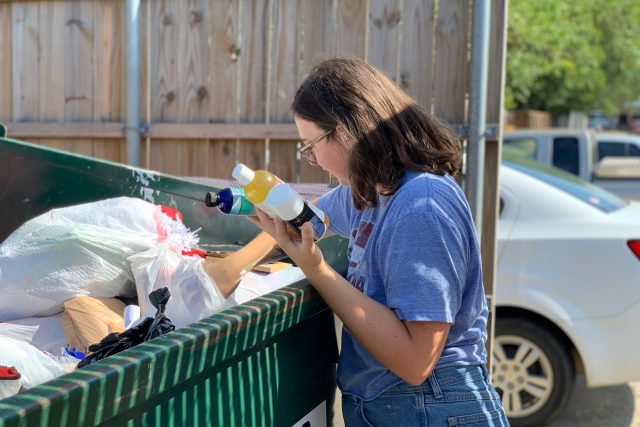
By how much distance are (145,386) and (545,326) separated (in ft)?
11.1

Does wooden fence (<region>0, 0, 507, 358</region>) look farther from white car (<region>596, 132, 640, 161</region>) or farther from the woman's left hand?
white car (<region>596, 132, 640, 161</region>)

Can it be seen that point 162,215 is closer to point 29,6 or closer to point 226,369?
point 226,369

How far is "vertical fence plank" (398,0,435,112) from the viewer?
4023mm

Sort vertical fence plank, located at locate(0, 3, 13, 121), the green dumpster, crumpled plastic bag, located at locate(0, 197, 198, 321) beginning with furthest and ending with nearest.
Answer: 1. vertical fence plank, located at locate(0, 3, 13, 121)
2. crumpled plastic bag, located at locate(0, 197, 198, 321)
3. the green dumpster

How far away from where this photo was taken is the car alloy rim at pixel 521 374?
14.4ft

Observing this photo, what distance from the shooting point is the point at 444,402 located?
1.77 meters

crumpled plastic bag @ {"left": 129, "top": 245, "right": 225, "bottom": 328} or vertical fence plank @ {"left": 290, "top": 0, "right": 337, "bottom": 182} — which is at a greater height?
vertical fence plank @ {"left": 290, "top": 0, "right": 337, "bottom": 182}

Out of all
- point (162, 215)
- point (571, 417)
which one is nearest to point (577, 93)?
point (571, 417)

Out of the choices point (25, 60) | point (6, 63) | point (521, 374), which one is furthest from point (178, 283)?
point (6, 63)

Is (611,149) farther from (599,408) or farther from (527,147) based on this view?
(599,408)

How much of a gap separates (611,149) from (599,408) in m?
5.51

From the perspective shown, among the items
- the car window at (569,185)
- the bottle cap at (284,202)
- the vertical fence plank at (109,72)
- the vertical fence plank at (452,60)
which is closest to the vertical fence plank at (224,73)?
the vertical fence plank at (109,72)

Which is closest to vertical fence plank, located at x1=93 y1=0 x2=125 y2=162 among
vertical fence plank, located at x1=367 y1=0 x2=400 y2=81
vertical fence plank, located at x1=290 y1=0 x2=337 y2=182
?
vertical fence plank, located at x1=290 y1=0 x2=337 y2=182

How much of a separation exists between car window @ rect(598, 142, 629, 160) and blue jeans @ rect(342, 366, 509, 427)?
28.0ft
